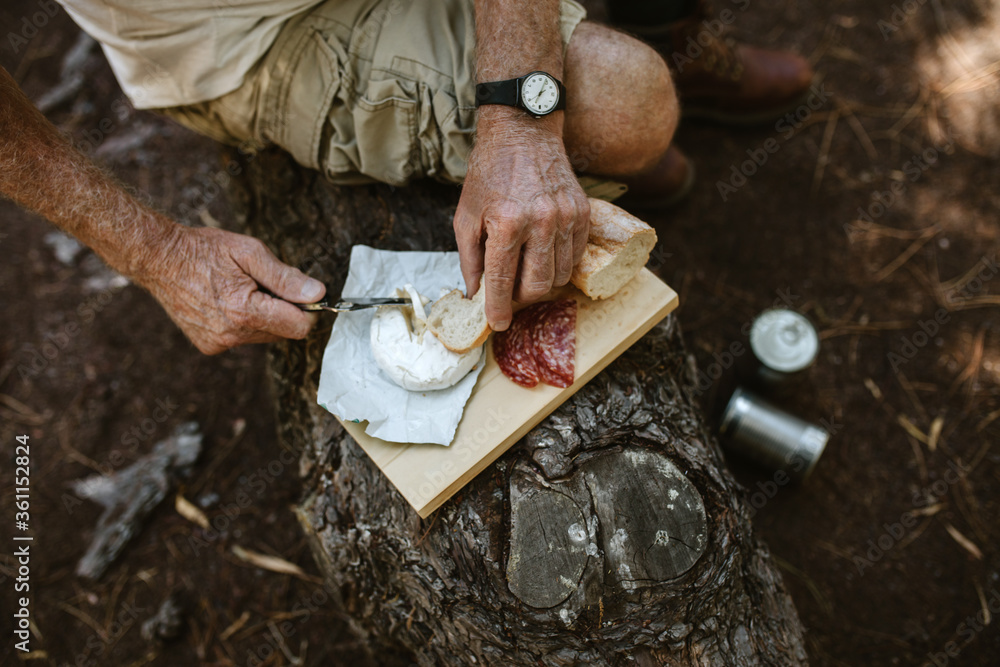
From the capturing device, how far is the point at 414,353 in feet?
5.70

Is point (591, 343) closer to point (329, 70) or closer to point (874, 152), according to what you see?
point (329, 70)

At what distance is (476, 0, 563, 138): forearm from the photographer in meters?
1.71

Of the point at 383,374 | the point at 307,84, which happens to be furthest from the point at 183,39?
the point at 383,374

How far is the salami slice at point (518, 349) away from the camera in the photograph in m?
1.75

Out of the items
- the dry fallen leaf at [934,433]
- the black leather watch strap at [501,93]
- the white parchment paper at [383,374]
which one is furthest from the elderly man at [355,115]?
the dry fallen leaf at [934,433]

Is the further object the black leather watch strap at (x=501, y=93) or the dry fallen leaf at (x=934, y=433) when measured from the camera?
the dry fallen leaf at (x=934, y=433)

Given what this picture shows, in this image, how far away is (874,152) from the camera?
10.6ft

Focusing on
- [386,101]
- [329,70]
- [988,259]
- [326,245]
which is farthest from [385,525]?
[988,259]

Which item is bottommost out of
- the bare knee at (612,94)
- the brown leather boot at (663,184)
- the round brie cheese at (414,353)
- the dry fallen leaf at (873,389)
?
the dry fallen leaf at (873,389)

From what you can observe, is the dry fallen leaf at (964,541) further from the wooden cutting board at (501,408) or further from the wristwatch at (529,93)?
the wristwatch at (529,93)

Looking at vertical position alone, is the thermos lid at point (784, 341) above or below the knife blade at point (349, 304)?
below

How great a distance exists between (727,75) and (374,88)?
2.24 metres

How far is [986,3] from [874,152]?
123 cm

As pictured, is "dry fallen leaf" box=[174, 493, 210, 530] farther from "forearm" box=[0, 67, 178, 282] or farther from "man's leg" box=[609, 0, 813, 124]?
"man's leg" box=[609, 0, 813, 124]
